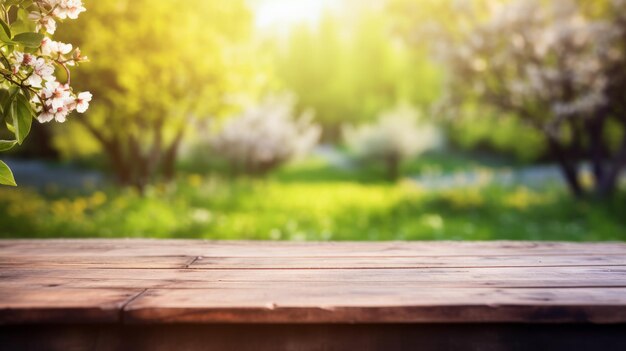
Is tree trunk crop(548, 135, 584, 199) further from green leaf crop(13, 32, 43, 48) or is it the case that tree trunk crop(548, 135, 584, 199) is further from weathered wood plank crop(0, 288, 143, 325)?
weathered wood plank crop(0, 288, 143, 325)

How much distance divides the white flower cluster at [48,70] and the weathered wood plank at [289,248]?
687mm

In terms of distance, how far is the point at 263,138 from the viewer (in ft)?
55.5

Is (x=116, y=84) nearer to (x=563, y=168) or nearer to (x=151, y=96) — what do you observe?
(x=151, y=96)

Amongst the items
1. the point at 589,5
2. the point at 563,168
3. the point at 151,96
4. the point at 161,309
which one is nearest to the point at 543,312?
the point at 161,309

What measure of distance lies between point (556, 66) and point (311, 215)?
513cm

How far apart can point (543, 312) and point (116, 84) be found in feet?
28.2

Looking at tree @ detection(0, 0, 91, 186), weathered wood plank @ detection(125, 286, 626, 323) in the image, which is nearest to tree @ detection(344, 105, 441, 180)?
tree @ detection(0, 0, 91, 186)

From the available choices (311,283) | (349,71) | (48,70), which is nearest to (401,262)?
(311,283)

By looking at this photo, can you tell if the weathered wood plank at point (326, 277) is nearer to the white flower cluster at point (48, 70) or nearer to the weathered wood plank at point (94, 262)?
the weathered wood plank at point (94, 262)

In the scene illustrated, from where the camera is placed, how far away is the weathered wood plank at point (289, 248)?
8.54 feet

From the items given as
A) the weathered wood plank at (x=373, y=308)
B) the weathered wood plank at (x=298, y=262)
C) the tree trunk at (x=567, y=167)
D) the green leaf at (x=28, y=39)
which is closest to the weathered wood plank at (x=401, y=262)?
the weathered wood plank at (x=298, y=262)

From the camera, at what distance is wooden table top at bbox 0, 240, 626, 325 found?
175cm

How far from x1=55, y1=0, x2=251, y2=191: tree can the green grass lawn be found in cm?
119

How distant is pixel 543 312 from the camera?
1771 millimetres
